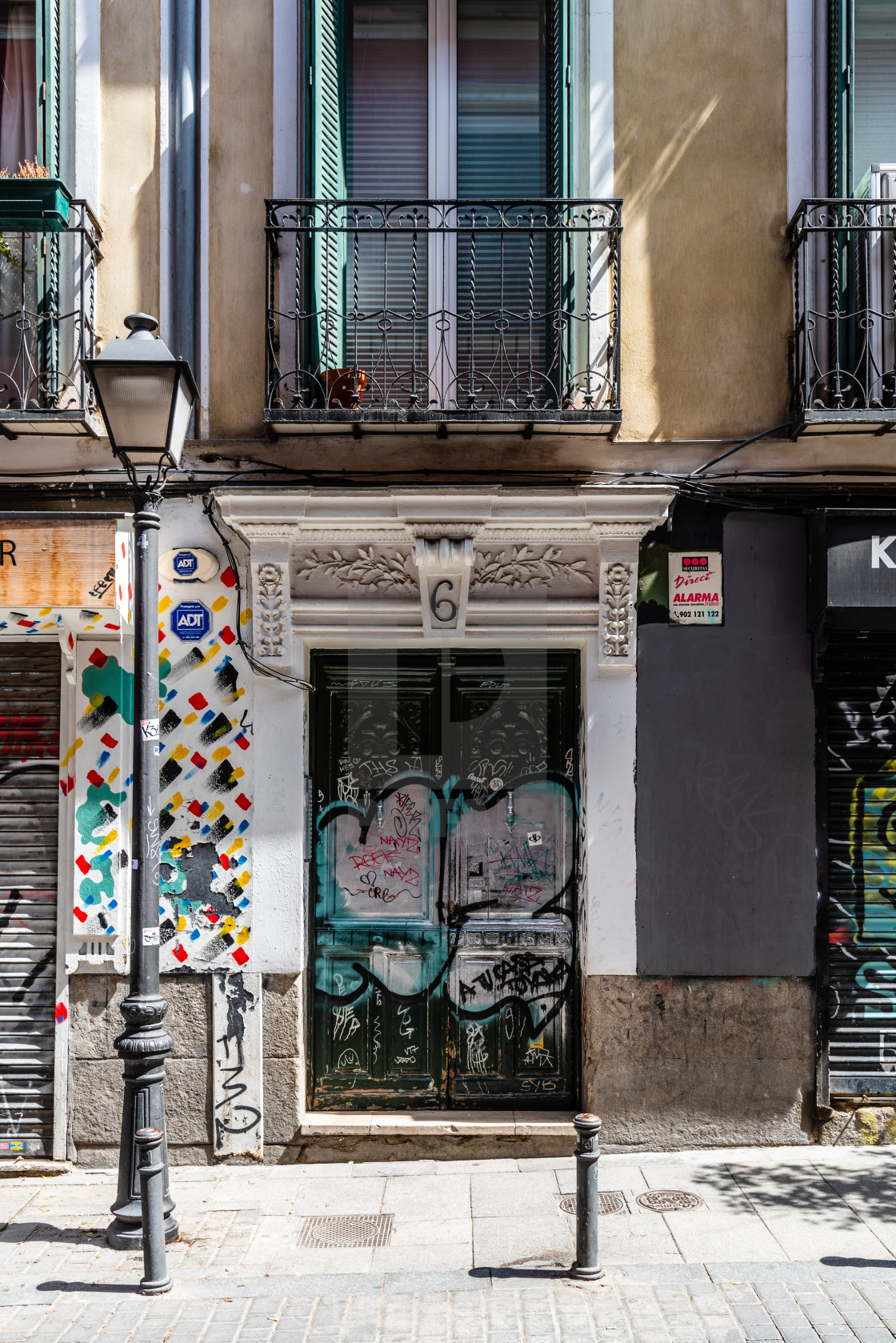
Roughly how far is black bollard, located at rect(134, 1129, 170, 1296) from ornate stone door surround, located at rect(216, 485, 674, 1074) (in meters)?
1.70

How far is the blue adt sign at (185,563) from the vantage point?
6418 mm

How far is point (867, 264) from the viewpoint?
20.7 ft

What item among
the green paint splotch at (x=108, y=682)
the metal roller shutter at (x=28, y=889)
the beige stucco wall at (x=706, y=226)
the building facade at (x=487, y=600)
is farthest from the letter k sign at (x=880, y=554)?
the metal roller shutter at (x=28, y=889)

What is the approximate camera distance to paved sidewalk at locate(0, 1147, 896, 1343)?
443 centimetres

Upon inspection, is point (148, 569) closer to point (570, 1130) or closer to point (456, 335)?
point (456, 335)

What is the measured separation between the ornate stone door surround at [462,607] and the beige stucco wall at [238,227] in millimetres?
770

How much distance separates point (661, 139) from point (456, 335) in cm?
176

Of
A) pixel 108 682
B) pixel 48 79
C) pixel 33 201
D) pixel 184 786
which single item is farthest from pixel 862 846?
pixel 48 79

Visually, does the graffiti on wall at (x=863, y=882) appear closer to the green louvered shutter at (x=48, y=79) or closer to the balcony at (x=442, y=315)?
the balcony at (x=442, y=315)

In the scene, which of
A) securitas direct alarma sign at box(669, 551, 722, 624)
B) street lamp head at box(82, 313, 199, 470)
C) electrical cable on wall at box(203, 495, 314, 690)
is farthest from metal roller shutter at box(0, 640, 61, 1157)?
securitas direct alarma sign at box(669, 551, 722, 624)

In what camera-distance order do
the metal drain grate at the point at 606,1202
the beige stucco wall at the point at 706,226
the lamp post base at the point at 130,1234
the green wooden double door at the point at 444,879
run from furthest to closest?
the green wooden double door at the point at 444,879 → the beige stucco wall at the point at 706,226 → the metal drain grate at the point at 606,1202 → the lamp post base at the point at 130,1234

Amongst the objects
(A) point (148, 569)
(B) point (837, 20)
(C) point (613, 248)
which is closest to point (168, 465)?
(A) point (148, 569)

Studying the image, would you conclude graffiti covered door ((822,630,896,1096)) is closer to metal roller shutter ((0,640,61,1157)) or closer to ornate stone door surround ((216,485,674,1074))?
ornate stone door surround ((216,485,674,1074))

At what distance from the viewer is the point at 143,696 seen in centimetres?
520
